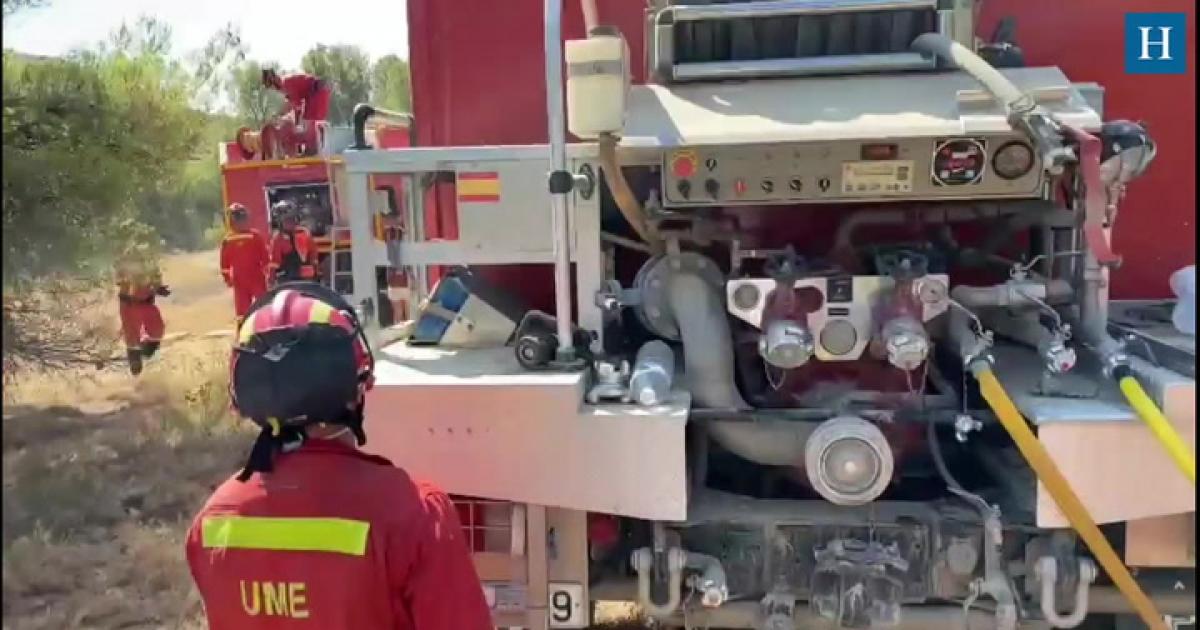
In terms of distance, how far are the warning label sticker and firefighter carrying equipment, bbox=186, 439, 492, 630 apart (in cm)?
157

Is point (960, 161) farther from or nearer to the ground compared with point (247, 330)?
farther from the ground

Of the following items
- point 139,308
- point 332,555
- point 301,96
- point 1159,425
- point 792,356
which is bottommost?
point 139,308

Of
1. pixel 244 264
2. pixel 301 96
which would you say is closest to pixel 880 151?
pixel 244 264

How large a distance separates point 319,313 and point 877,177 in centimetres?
163

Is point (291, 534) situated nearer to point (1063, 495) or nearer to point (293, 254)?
point (1063, 495)

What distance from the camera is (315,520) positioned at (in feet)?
7.18

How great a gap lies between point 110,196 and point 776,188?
676 cm

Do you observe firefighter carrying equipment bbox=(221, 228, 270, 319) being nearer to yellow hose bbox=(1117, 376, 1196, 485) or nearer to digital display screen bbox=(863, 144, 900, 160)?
digital display screen bbox=(863, 144, 900, 160)

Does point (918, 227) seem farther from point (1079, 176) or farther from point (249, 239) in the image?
point (249, 239)

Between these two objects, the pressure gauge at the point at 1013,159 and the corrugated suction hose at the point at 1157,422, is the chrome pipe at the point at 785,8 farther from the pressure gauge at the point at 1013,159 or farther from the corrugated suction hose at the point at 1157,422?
the corrugated suction hose at the point at 1157,422

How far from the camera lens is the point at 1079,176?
10.4 feet

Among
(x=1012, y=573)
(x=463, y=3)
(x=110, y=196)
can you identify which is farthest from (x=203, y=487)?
(x=1012, y=573)

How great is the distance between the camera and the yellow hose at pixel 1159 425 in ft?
8.30

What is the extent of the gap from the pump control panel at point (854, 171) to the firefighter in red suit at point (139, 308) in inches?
330
